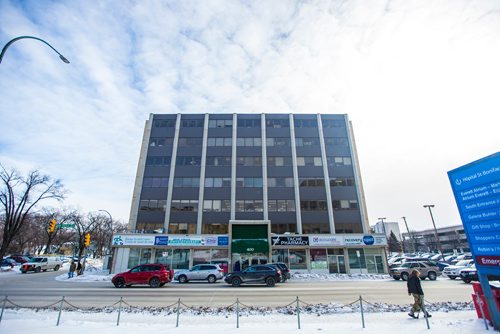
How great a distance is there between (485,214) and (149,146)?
39.9 m

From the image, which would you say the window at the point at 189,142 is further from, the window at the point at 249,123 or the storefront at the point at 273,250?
the storefront at the point at 273,250

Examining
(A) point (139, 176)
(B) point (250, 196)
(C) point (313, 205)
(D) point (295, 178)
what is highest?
(A) point (139, 176)

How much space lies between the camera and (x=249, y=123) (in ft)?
135

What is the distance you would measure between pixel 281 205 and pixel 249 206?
4710 millimetres

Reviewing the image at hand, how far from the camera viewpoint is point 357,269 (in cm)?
3116

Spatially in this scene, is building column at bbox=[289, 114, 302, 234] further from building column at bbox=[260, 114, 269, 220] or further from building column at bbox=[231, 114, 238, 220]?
building column at bbox=[231, 114, 238, 220]

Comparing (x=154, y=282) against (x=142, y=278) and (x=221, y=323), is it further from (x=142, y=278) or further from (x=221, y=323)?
(x=221, y=323)

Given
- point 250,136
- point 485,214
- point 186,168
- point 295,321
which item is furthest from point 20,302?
point 250,136

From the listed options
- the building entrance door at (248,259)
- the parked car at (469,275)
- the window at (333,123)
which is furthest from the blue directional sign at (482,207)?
the window at (333,123)

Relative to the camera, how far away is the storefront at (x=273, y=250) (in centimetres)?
3080

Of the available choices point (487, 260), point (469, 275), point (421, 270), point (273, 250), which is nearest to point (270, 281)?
point (273, 250)

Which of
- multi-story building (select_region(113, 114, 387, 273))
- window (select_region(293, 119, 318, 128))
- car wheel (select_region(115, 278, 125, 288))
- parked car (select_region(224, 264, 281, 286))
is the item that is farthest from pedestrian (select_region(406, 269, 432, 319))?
window (select_region(293, 119, 318, 128))

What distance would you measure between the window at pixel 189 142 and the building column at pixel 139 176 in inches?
215

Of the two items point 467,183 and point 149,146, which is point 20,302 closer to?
point 467,183
